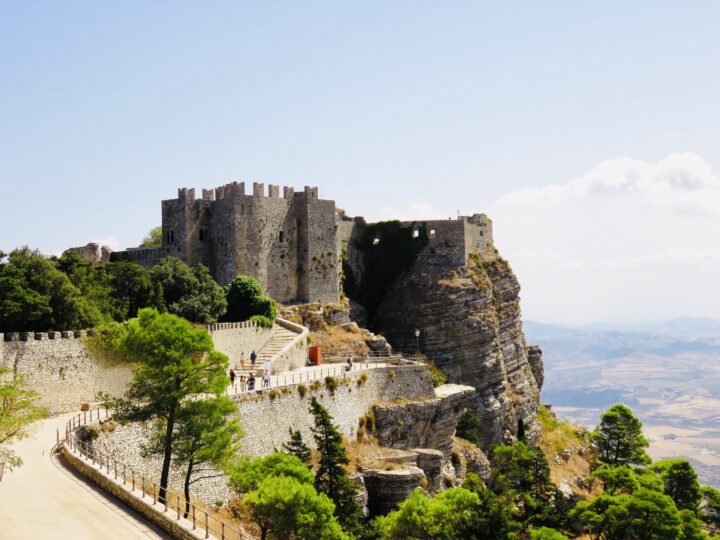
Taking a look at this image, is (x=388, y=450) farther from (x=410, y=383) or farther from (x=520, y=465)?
(x=520, y=465)

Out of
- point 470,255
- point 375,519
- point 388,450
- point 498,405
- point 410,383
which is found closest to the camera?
point 375,519

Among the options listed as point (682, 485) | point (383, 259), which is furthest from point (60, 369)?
point (682, 485)

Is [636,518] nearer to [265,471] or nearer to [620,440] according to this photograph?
[620,440]

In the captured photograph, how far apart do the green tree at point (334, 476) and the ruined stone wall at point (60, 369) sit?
Answer: 394 inches

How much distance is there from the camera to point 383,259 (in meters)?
75.1

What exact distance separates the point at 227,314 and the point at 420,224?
78.8 ft

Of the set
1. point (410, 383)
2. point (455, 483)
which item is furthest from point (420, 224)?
point (455, 483)

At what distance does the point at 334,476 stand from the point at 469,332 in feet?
106

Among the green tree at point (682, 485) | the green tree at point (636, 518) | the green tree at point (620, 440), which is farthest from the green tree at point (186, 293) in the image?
the green tree at point (682, 485)

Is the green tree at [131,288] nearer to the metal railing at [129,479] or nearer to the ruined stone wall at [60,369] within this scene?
the ruined stone wall at [60,369]

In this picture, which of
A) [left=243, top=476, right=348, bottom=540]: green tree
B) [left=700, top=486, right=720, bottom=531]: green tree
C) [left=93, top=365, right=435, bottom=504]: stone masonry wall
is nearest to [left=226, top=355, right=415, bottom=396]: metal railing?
[left=93, top=365, right=435, bottom=504]: stone masonry wall

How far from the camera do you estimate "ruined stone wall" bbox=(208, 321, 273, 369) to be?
1989 inches

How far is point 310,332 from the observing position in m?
61.5

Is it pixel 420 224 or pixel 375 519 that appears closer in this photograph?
pixel 375 519
